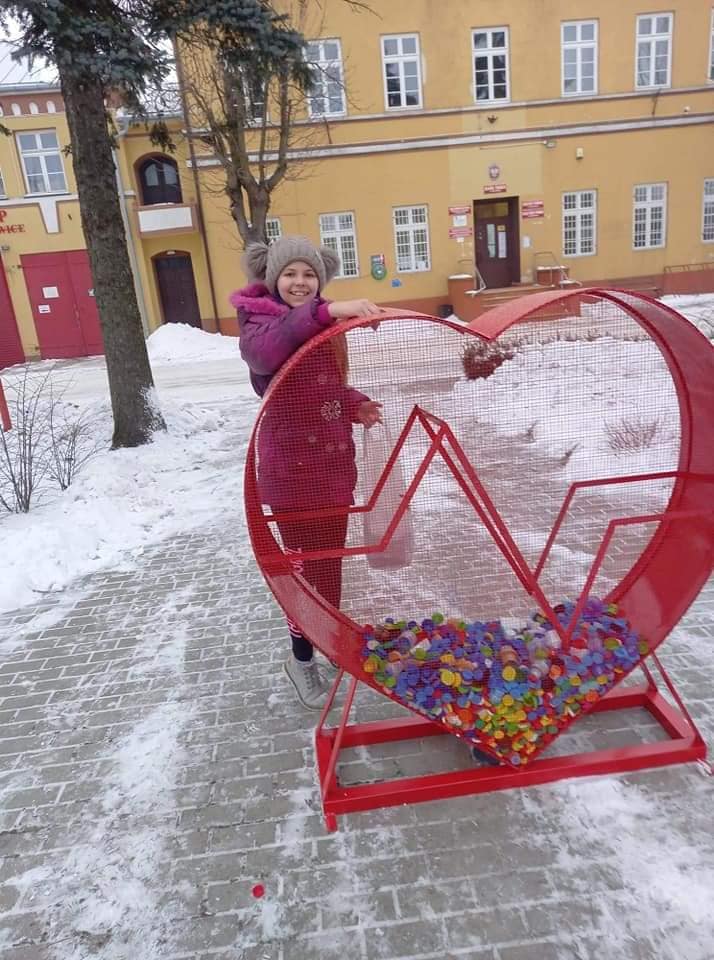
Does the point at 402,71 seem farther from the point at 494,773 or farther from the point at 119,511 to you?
the point at 494,773

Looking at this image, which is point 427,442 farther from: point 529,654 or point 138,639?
point 138,639

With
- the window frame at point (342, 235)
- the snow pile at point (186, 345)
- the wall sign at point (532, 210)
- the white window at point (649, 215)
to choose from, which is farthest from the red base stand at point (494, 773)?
the white window at point (649, 215)

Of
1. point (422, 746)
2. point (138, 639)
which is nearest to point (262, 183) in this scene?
point (138, 639)

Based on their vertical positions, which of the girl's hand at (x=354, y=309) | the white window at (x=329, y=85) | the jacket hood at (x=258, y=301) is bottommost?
the girl's hand at (x=354, y=309)

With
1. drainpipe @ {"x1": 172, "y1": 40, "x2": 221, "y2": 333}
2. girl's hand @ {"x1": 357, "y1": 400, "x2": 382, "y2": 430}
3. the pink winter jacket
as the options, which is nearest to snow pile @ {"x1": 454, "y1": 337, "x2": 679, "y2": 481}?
girl's hand @ {"x1": 357, "y1": 400, "x2": 382, "y2": 430}

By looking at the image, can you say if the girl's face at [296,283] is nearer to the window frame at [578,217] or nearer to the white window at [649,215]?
the window frame at [578,217]

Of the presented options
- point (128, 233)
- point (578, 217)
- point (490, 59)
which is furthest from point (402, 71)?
point (128, 233)

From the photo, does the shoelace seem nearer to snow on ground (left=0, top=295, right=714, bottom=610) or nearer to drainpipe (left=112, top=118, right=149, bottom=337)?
snow on ground (left=0, top=295, right=714, bottom=610)

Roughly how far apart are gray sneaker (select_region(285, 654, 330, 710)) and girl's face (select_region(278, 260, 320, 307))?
1.62 m

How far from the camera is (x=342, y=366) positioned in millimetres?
2371

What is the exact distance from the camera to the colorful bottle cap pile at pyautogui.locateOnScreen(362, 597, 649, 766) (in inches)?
93.3

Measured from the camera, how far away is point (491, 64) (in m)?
17.4

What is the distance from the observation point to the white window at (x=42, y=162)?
18.3m

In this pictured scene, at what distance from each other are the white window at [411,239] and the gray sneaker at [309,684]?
54.7 feet
